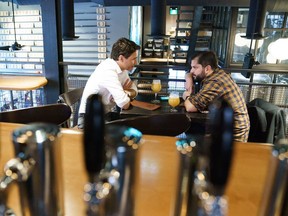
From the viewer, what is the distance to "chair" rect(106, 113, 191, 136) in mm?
1507

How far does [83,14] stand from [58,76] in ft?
13.3

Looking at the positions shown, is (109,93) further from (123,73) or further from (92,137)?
(92,137)

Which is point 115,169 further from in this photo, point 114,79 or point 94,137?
point 114,79

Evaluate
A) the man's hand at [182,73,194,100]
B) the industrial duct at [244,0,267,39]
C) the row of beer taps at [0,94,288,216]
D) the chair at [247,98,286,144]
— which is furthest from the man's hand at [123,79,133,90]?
the row of beer taps at [0,94,288,216]

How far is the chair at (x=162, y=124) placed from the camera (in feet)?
4.94

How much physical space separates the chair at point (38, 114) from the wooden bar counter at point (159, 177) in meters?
0.43

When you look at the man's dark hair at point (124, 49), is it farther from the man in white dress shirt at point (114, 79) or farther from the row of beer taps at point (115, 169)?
the row of beer taps at point (115, 169)

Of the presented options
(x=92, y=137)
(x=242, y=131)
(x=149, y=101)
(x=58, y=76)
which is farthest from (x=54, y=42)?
(x=92, y=137)

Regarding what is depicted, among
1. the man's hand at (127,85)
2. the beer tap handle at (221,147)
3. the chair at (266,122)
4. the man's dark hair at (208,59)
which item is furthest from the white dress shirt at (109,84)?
the beer tap handle at (221,147)

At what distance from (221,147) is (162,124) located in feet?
3.78

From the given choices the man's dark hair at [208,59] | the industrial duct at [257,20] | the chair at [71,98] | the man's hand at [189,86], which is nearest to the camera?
the chair at [71,98]

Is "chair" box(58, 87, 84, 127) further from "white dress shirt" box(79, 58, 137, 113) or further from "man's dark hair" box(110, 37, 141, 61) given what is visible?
"man's dark hair" box(110, 37, 141, 61)

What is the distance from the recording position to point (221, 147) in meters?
0.42

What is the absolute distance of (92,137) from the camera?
450 mm
